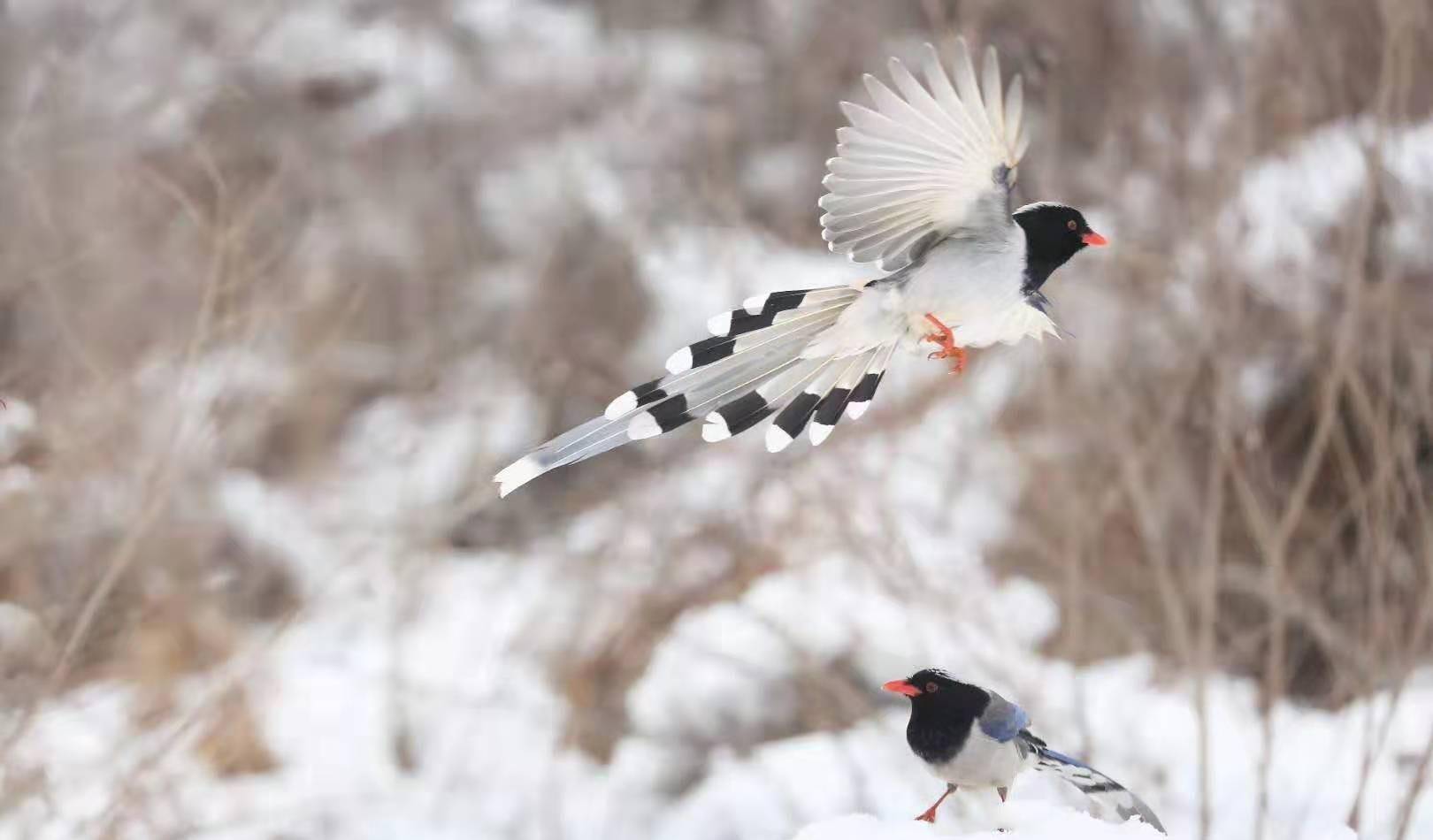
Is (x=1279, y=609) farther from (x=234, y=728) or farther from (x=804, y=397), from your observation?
(x=234, y=728)

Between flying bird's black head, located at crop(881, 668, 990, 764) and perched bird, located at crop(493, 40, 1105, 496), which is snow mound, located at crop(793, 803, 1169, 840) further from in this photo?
perched bird, located at crop(493, 40, 1105, 496)

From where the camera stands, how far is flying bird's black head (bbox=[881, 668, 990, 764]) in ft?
3.16

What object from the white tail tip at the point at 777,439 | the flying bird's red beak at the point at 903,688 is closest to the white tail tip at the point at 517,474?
the white tail tip at the point at 777,439

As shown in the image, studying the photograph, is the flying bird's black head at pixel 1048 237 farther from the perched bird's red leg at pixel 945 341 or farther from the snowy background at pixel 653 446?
the snowy background at pixel 653 446

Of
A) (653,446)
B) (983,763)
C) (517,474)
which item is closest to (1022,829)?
(983,763)

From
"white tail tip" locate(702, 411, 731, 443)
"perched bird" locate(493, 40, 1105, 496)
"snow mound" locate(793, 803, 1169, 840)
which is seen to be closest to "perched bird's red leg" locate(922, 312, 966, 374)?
"perched bird" locate(493, 40, 1105, 496)

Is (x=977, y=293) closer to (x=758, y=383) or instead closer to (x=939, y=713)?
(x=758, y=383)

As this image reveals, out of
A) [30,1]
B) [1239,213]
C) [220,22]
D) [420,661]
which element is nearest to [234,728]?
[420,661]

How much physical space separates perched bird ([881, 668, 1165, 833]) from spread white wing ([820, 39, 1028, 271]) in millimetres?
372

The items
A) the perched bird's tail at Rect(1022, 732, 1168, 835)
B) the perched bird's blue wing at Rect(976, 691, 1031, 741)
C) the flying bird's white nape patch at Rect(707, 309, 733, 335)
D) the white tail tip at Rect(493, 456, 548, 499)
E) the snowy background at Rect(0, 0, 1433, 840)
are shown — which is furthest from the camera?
the snowy background at Rect(0, 0, 1433, 840)

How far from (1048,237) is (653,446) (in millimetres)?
4368

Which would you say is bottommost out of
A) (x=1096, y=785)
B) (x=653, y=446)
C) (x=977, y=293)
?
(x=1096, y=785)

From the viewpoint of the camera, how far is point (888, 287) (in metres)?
0.68

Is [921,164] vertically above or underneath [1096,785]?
above
